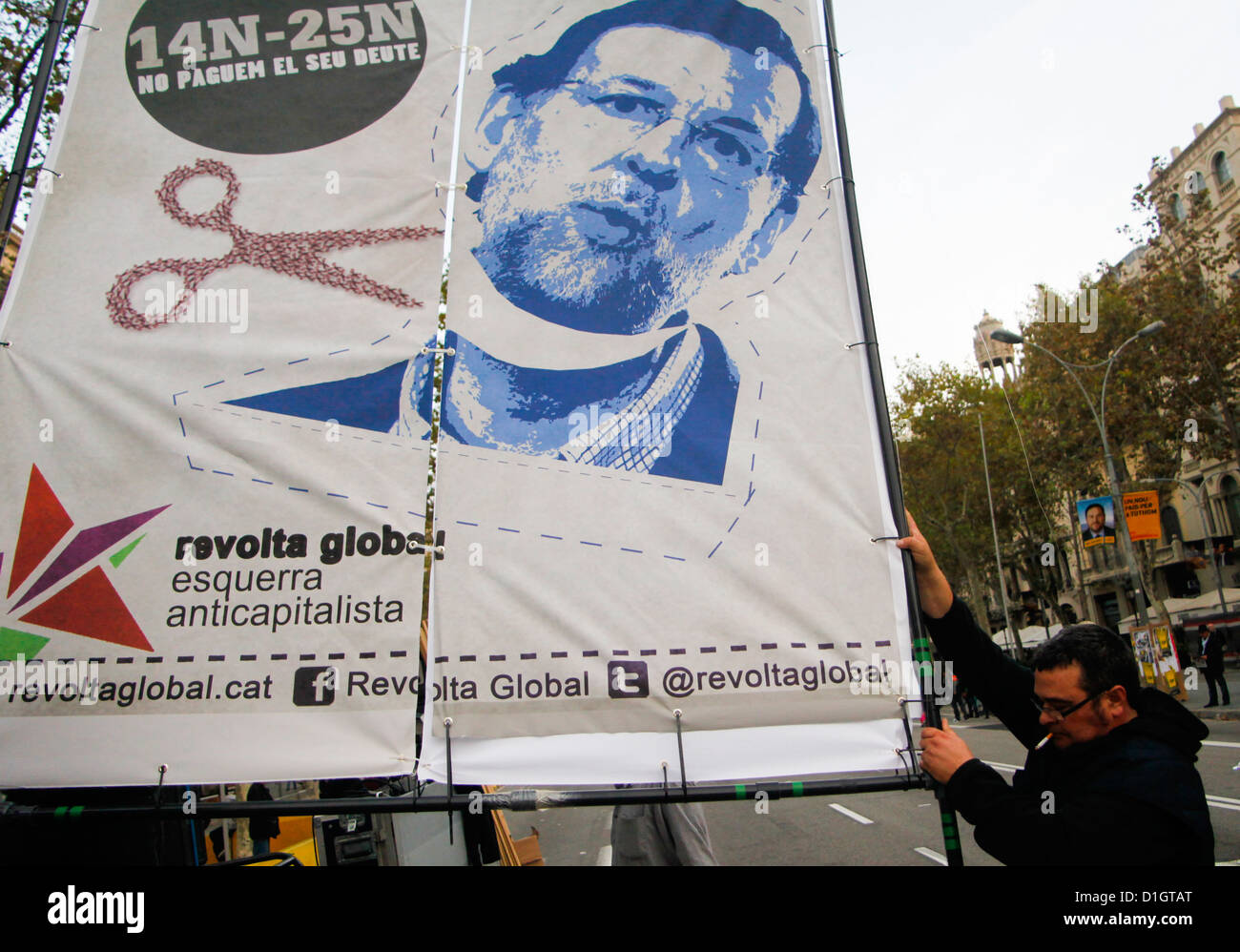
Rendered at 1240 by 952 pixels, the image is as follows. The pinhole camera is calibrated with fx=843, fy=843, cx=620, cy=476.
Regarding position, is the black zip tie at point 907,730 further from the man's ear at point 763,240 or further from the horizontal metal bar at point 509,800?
the man's ear at point 763,240

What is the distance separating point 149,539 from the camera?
2.58 m

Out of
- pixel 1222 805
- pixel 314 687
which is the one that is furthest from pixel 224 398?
pixel 1222 805

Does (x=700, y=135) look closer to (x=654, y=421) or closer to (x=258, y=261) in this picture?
(x=654, y=421)


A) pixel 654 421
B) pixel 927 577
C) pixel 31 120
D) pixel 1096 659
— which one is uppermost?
pixel 31 120

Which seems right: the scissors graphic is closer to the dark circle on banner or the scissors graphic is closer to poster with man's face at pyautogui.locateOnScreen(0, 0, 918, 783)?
poster with man's face at pyautogui.locateOnScreen(0, 0, 918, 783)

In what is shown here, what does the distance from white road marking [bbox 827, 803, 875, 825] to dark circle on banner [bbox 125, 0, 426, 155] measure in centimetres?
951

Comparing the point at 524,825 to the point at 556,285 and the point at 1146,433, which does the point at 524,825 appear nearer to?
the point at 556,285

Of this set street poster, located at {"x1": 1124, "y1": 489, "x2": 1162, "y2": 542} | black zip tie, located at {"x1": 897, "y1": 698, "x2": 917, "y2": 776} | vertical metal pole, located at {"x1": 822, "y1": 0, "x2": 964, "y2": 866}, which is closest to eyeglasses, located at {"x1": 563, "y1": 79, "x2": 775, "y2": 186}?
vertical metal pole, located at {"x1": 822, "y1": 0, "x2": 964, "y2": 866}

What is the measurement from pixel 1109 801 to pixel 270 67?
347 cm

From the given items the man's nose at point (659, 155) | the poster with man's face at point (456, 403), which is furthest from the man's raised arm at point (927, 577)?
the man's nose at point (659, 155)

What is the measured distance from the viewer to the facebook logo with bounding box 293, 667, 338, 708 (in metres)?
2.46

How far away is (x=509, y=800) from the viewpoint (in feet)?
7.39

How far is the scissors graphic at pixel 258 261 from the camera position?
2.79m

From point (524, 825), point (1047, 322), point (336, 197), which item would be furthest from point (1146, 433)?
point (336, 197)
